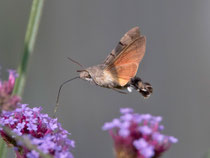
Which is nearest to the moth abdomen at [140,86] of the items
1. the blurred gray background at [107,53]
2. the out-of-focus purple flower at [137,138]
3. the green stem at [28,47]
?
the green stem at [28,47]

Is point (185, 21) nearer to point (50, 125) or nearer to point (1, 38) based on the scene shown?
point (1, 38)

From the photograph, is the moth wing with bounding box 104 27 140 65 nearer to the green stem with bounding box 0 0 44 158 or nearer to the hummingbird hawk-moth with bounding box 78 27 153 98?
the hummingbird hawk-moth with bounding box 78 27 153 98

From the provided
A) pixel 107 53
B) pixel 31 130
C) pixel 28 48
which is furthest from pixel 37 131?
pixel 107 53

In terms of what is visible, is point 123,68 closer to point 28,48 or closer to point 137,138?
point 28,48

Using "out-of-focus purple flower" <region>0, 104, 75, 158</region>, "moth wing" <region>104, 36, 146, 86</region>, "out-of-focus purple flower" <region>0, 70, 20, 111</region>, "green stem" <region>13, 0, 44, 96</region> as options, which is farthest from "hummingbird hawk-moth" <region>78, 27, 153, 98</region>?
"out-of-focus purple flower" <region>0, 70, 20, 111</region>

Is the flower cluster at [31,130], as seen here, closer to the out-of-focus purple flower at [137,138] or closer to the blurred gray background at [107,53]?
the out-of-focus purple flower at [137,138]
